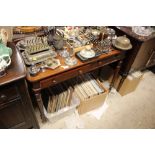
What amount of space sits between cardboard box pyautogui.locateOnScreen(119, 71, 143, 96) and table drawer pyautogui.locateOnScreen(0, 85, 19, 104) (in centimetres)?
133

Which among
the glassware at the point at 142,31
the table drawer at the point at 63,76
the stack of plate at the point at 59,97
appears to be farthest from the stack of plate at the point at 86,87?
the glassware at the point at 142,31

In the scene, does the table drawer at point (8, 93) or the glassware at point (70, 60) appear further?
the glassware at point (70, 60)

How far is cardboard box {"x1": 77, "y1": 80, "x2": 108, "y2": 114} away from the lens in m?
1.62

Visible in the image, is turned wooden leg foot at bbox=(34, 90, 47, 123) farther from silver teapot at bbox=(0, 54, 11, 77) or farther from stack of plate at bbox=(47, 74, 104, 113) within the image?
silver teapot at bbox=(0, 54, 11, 77)

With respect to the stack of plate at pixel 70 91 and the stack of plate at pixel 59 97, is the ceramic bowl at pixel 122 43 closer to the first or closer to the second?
the stack of plate at pixel 70 91

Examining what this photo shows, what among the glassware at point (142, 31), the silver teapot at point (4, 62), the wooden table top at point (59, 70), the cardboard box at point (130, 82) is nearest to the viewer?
the silver teapot at point (4, 62)

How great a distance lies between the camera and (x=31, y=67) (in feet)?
3.72

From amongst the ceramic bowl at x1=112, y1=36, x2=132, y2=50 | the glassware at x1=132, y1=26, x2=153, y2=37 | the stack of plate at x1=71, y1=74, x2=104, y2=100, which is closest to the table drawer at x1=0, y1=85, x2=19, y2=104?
the stack of plate at x1=71, y1=74, x2=104, y2=100

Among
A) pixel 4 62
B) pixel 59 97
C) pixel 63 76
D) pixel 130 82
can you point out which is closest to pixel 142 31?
pixel 130 82

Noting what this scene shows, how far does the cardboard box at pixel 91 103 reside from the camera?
1620 millimetres

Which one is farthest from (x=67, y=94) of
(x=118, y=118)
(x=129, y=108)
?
(x=129, y=108)

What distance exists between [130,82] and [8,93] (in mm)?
1418

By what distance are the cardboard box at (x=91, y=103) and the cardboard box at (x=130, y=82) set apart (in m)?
0.36

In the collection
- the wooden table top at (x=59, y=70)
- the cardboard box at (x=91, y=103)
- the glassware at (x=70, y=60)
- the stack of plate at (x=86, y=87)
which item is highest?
the glassware at (x=70, y=60)
